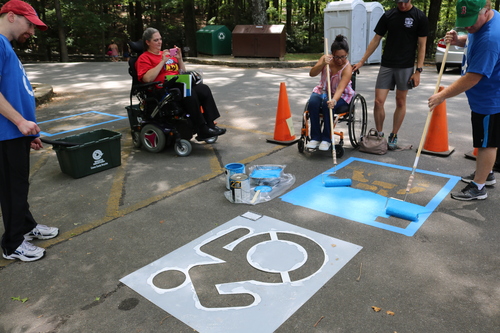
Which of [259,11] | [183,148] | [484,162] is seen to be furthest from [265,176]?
[259,11]

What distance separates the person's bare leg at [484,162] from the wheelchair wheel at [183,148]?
3.58 metres

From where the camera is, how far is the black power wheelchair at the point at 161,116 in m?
5.43

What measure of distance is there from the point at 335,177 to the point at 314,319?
2557 millimetres

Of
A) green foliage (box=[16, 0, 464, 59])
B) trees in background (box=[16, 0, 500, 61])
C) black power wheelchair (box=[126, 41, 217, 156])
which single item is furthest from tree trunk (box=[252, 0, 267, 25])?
black power wheelchair (box=[126, 41, 217, 156])

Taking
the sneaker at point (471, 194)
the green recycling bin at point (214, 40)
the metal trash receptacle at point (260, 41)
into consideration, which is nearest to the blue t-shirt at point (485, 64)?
the sneaker at point (471, 194)

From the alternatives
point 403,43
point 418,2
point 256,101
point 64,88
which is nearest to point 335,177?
point 403,43

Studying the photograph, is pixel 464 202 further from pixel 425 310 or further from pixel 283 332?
pixel 283 332

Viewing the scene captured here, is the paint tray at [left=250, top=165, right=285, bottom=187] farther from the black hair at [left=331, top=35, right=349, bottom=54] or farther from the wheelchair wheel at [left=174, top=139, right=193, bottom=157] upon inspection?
the black hair at [left=331, top=35, right=349, bottom=54]

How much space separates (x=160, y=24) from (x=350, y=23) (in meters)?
19.5

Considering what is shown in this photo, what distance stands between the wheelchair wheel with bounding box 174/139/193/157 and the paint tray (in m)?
1.16

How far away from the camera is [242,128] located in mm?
7137

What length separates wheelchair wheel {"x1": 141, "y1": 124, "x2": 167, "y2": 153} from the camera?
5.70m

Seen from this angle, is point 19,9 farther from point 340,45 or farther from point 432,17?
point 432,17

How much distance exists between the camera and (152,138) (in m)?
5.84
